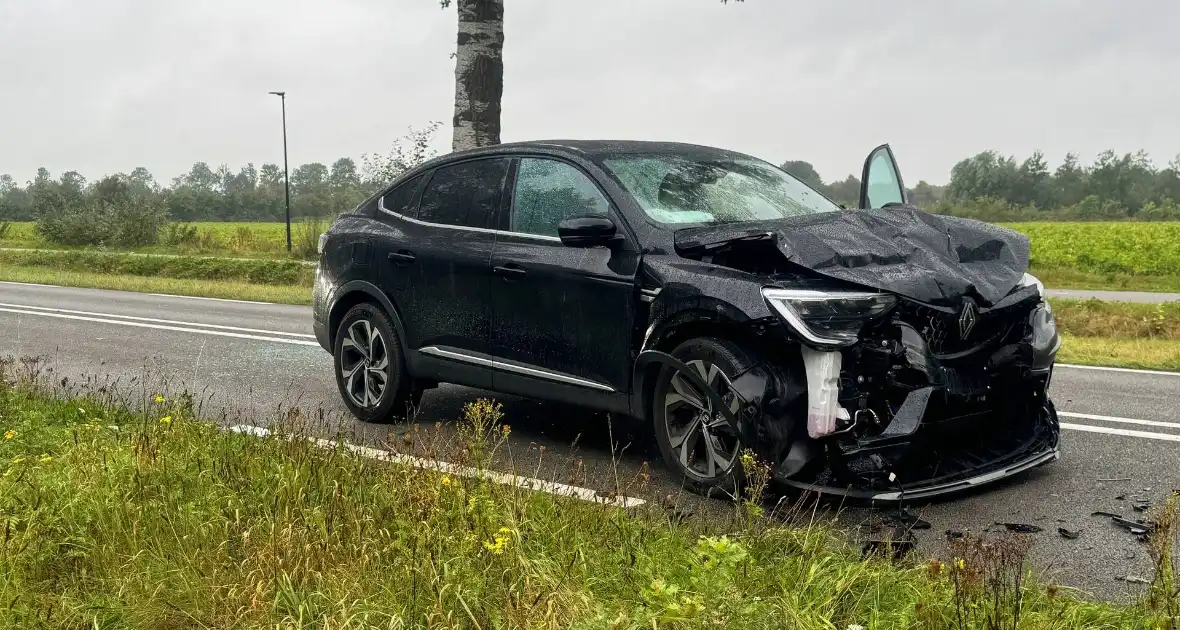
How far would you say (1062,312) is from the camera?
19.0 meters

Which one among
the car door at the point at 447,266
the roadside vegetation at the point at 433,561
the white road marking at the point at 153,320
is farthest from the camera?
the white road marking at the point at 153,320

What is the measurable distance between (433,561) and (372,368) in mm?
3517

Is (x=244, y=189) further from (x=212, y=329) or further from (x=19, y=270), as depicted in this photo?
(x=212, y=329)

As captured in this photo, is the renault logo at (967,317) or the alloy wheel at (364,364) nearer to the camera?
the renault logo at (967,317)

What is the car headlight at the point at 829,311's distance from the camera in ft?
15.3

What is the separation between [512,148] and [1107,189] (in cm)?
10271

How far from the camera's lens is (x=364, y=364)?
7250 mm

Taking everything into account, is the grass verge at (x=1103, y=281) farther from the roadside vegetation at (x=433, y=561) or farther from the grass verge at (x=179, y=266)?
the roadside vegetation at (x=433, y=561)

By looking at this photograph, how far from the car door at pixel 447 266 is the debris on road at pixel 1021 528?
286 cm

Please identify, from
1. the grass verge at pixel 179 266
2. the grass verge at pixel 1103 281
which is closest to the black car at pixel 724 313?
the grass verge at pixel 179 266

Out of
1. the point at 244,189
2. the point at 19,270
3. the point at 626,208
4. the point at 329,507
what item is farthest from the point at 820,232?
the point at 244,189

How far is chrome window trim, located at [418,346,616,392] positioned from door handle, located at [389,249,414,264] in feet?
1.80

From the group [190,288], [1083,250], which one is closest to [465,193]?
[190,288]

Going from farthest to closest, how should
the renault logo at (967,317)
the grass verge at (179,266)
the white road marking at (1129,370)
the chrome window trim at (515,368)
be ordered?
the grass verge at (179,266)
the white road marking at (1129,370)
the chrome window trim at (515,368)
the renault logo at (967,317)
